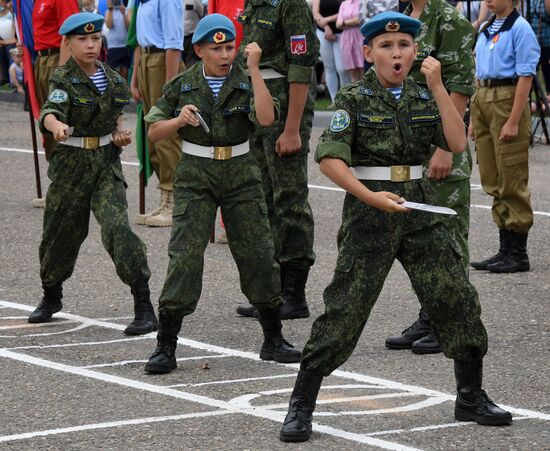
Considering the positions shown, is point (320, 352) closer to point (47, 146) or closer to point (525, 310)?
point (525, 310)

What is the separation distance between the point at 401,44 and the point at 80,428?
2.09m

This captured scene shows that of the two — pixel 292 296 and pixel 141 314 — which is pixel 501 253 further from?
pixel 141 314

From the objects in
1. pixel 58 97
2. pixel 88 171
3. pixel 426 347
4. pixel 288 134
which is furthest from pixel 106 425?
pixel 288 134

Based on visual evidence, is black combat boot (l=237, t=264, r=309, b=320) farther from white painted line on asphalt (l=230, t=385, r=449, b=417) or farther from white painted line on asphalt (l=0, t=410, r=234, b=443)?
white painted line on asphalt (l=0, t=410, r=234, b=443)

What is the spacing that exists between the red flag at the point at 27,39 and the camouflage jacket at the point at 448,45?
593 cm

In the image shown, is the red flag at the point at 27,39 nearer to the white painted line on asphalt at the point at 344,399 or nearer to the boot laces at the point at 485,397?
the white painted line on asphalt at the point at 344,399

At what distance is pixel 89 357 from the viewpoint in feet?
24.9

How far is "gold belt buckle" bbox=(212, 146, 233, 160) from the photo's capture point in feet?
24.2

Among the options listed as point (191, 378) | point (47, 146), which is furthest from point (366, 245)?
point (47, 146)

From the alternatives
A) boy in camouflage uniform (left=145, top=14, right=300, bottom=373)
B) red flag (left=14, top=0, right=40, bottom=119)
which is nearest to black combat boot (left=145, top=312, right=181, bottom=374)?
boy in camouflage uniform (left=145, top=14, right=300, bottom=373)

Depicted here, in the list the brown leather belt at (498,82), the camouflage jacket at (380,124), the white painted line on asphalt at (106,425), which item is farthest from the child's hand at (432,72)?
the brown leather belt at (498,82)

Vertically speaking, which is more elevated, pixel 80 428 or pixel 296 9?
pixel 296 9

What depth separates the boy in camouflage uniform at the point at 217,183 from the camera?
7.23 meters

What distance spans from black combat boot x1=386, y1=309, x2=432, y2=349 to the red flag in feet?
19.4
